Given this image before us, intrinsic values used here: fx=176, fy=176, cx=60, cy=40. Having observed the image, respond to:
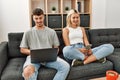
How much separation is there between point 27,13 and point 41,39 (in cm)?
135

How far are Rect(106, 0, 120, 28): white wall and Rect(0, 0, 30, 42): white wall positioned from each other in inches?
70.7

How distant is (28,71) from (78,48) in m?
0.92

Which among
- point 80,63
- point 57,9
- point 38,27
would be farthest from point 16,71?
point 57,9

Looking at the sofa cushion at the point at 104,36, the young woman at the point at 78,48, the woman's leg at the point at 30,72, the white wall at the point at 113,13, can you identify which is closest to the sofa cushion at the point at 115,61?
the young woman at the point at 78,48

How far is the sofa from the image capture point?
6.93ft

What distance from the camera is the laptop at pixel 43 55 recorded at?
1990 millimetres

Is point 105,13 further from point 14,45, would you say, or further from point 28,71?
point 28,71

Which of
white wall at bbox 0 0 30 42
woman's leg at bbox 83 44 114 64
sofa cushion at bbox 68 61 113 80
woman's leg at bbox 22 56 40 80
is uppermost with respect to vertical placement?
white wall at bbox 0 0 30 42

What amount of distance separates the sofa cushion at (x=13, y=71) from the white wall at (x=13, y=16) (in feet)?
4.06

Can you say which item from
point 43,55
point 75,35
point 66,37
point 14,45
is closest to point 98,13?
point 75,35

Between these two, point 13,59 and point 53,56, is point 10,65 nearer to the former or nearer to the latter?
point 13,59

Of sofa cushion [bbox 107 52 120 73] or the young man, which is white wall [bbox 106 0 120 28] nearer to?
sofa cushion [bbox 107 52 120 73]

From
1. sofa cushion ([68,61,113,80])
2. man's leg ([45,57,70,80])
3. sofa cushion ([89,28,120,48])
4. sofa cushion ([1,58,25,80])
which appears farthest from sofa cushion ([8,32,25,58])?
sofa cushion ([89,28,120,48])

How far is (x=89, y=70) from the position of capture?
7.50ft
